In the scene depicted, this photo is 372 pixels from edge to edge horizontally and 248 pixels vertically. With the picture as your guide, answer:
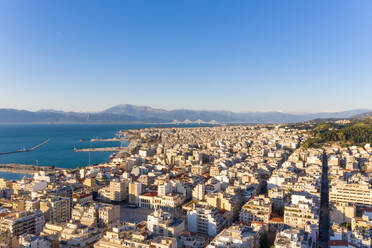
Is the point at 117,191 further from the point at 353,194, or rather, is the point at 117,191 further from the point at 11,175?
the point at 11,175

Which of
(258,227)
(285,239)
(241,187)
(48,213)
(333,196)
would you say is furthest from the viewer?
(241,187)

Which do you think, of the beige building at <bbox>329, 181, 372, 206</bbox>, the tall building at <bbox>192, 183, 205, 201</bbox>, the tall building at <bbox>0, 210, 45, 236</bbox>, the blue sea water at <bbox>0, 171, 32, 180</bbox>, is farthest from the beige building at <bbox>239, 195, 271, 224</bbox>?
the blue sea water at <bbox>0, 171, 32, 180</bbox>

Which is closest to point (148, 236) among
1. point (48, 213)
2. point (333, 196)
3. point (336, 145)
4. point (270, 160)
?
point (48, 213)

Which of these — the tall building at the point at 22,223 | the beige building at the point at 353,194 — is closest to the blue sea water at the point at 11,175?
the tall building at the point at 22,223

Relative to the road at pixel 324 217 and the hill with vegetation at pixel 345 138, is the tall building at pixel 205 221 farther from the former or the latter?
the hill with vegetation at pixel 345 138

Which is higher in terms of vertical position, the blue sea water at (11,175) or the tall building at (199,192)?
the tall building at (199,192)

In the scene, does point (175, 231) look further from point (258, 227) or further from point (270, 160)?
point (270, 160)

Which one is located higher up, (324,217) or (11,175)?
(324,217)

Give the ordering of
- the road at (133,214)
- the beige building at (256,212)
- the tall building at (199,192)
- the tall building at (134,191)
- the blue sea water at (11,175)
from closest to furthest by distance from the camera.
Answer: the beige building at (256,212) < the road at (133,214) < the tall building at (199,192) < the tall building at (134,191) < the blue sea water at (11,175)

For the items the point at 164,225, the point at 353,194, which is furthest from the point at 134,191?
the point at 353,194

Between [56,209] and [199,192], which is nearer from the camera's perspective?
[56,209]

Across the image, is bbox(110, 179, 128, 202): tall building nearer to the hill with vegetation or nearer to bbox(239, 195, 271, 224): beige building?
bbox(239, 195, 271, 224): beige building
